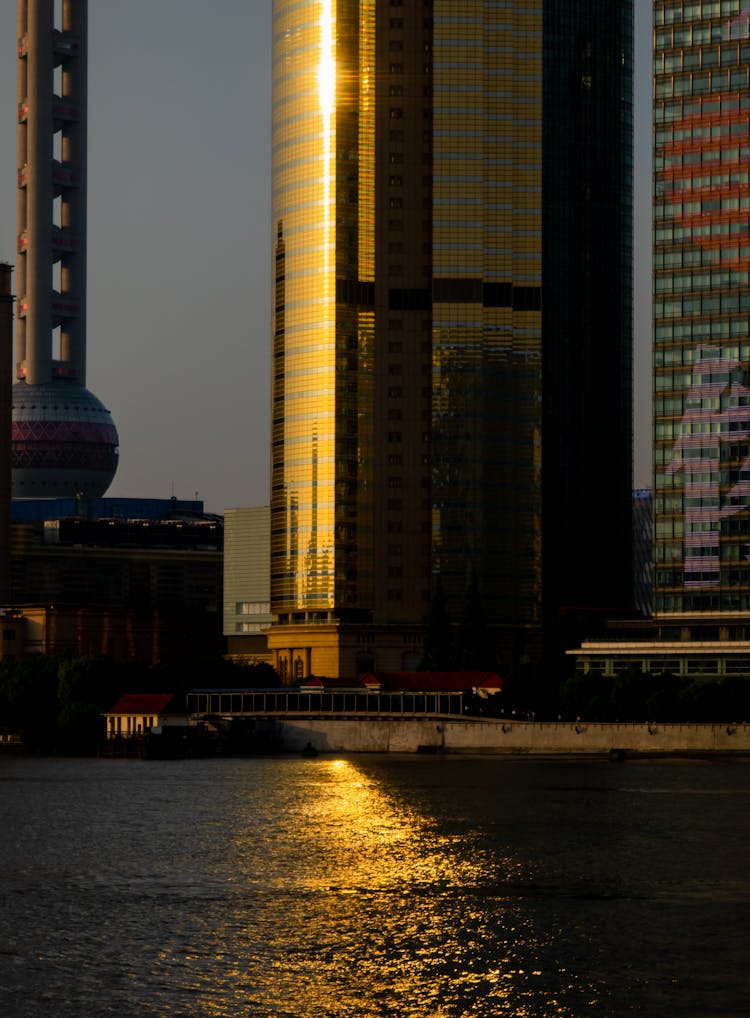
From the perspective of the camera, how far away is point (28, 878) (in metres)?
140

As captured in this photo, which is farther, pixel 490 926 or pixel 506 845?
pixel 506 845

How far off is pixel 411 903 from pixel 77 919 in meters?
18.6

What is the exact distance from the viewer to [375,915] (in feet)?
396

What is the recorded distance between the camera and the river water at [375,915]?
97625 mm

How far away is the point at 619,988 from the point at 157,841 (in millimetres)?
67644

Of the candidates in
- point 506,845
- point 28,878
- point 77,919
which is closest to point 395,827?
point 506,845

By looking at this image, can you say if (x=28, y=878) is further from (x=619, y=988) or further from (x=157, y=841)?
(x=619, y=988)

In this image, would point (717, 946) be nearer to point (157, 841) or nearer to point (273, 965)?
point (273, 965)

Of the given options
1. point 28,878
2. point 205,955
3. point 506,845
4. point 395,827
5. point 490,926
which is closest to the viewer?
point 205,955

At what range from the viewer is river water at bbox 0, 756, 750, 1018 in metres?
97.6

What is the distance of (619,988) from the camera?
3903 inches

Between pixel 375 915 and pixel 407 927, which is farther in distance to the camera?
pixel 375 915

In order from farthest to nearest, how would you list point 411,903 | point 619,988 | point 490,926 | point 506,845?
1. point 506,845
2. point 411,903
3. point 490,926
4. point 619,988

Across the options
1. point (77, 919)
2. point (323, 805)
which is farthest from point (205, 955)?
point (323, 805)
